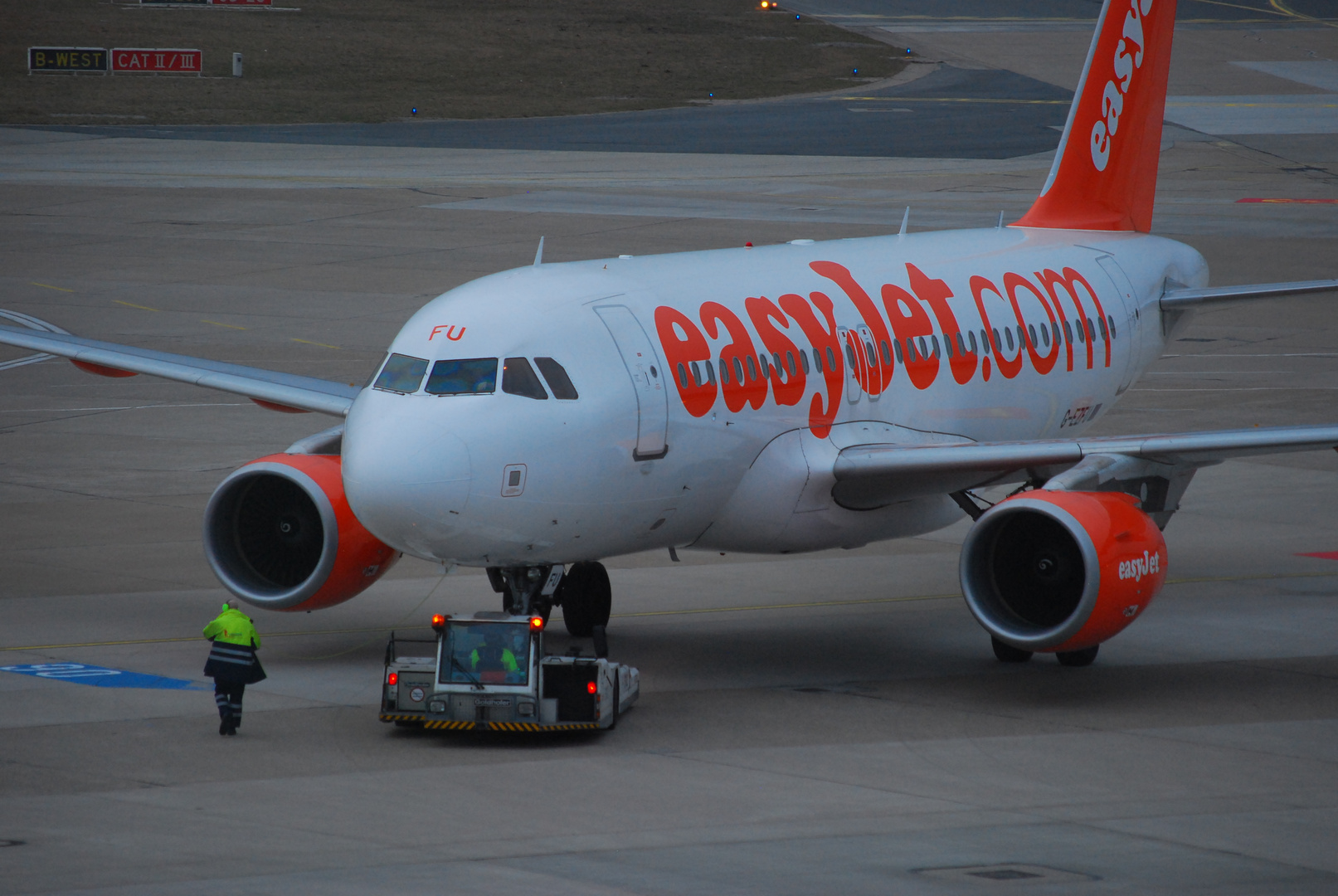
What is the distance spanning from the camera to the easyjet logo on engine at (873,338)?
2172 centimetres

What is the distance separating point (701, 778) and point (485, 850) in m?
2.92

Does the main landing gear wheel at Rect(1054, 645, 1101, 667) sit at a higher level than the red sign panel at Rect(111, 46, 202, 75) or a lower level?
lower

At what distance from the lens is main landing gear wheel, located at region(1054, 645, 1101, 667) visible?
22625 millimetres

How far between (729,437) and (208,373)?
7.76 metres

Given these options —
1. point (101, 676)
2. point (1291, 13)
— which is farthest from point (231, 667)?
point (1291, 13)

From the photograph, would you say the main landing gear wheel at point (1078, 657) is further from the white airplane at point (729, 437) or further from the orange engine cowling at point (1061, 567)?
the orange engine cowling at point (1061, 567)

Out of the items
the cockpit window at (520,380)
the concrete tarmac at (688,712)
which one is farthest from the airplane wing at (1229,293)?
the cockpit window at (520,380)

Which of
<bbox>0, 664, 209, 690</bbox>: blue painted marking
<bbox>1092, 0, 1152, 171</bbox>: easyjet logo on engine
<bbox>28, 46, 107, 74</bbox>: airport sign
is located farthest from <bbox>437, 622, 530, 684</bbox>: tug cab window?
<bbox>28, 46, 107, 74</bbox>: airport sign

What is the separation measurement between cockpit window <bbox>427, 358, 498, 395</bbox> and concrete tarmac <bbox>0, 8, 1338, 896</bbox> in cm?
356

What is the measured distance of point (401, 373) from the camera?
65.6 ft

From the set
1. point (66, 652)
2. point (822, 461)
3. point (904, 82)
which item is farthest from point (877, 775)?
point (904, 82)

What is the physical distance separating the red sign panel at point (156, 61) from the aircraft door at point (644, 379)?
77.8 meters

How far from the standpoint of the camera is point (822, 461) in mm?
22734

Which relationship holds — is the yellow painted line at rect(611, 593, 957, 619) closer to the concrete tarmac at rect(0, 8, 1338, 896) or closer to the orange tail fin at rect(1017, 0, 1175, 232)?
the concrete tarmac at rect(0, 8, 1338, 896)
